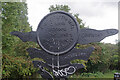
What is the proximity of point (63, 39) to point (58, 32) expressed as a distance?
172 millimetres

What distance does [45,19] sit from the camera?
10.8 feet

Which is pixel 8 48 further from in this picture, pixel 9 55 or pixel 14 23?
pixel 14 23

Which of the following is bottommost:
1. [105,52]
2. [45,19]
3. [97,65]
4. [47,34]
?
[97,65]

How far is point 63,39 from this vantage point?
3.18 meters

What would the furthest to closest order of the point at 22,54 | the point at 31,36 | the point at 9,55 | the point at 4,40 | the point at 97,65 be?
the point at 97,65
the point at 22,54
the point at 9,55
the point at 4,40
the point at 31,36

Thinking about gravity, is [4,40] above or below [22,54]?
above

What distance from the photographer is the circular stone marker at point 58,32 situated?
3.16 meters

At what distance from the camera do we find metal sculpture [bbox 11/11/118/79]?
316 cm

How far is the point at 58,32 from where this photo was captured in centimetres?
322

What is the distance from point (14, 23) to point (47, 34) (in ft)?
12.5

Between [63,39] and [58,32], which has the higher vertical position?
[58,32]

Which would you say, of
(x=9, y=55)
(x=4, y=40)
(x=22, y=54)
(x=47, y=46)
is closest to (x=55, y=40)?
(x=47, y=46)

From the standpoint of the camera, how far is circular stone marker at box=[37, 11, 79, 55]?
10.4ft

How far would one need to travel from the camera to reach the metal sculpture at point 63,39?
10.4ft
